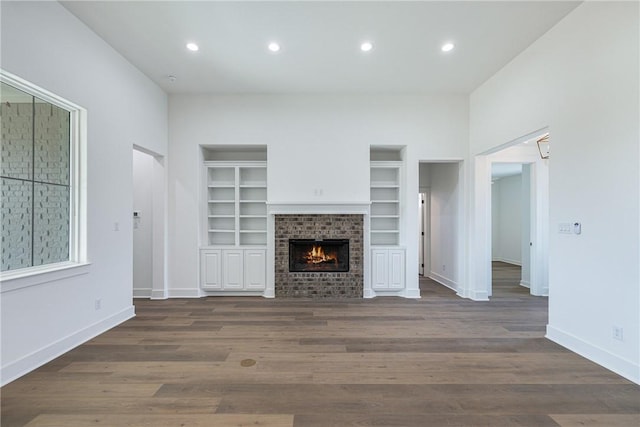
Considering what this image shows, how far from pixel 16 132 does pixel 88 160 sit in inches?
25.3

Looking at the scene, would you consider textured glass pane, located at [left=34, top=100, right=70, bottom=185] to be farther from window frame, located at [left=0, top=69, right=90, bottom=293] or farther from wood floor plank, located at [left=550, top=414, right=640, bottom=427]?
wood floor plank, located at [left=550, top=414, right=640, bottom=427]

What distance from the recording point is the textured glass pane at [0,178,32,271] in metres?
2.34

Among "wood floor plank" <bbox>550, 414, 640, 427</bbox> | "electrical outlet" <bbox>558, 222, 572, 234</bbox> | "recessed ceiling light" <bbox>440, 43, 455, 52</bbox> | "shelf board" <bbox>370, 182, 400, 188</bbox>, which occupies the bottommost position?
"wood floor plank" <bbox>550, 414, 640, 427</bbox>

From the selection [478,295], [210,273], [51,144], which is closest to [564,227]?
[478,295]

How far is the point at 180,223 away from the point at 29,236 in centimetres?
211

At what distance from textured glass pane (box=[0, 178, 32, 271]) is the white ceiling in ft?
6.18

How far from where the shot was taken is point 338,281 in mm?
4633

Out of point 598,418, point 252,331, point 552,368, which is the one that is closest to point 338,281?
point 252,331

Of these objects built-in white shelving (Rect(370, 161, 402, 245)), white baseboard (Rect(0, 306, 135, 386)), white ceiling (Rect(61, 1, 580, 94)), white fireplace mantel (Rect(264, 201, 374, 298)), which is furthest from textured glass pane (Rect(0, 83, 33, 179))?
built-in white shelving (Rect(370, 161, 402, 245))

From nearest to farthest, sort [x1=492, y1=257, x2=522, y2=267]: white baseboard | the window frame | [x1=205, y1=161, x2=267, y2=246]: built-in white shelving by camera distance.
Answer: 1. the window frame
2. [x1=205, y1=161, x2=267, y2=246]: built-in white shelving
3. [x1=492, y1=257, x2=522, y2=267]: white baseboard

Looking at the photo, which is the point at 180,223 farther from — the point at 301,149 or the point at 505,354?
the point at 505,354

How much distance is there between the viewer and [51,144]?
2787 millimetres

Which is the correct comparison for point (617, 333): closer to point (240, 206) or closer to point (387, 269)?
point (387, 269)

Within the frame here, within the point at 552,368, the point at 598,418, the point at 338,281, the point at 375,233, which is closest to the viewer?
the point at 598,418
